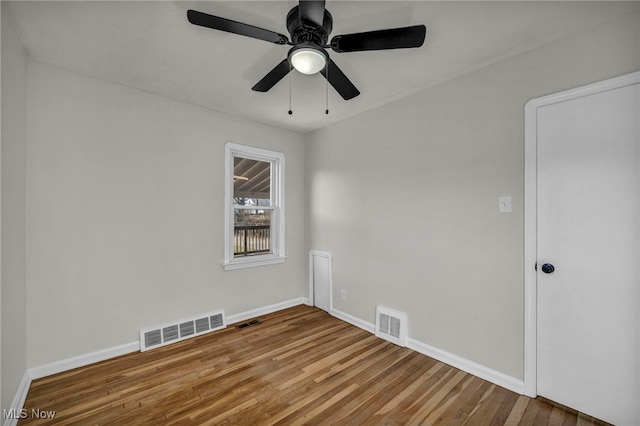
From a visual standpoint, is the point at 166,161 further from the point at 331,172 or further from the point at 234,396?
the point at 234,396

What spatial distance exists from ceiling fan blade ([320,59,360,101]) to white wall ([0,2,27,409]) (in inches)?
78.4

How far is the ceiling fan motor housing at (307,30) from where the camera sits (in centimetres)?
153

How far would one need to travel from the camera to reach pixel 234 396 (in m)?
2.13

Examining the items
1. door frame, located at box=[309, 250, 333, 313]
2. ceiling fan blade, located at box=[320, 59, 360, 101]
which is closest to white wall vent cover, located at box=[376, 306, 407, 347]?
door frame, located at box=[309, 250, 333, 313]

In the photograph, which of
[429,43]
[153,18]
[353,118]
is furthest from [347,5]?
[353,118]

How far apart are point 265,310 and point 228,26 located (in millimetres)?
3284

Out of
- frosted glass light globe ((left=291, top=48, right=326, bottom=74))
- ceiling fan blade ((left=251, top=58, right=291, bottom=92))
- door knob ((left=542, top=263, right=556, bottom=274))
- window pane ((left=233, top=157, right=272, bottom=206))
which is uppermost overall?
ceiling fan blade ((left=251, top=58, right=291, bottom=92))

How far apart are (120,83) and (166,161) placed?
2.64 ft

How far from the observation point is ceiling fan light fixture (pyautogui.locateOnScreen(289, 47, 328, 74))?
5.10ft

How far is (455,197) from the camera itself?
2562mm

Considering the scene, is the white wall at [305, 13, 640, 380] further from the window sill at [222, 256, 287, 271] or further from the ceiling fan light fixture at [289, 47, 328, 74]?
the ceiling fan light fixture at [289, 47, 328, 74]

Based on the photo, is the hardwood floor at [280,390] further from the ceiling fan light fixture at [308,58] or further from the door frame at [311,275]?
the ceiling fan light fixture at [308,58]

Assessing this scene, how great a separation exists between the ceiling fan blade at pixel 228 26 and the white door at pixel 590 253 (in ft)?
6.54
